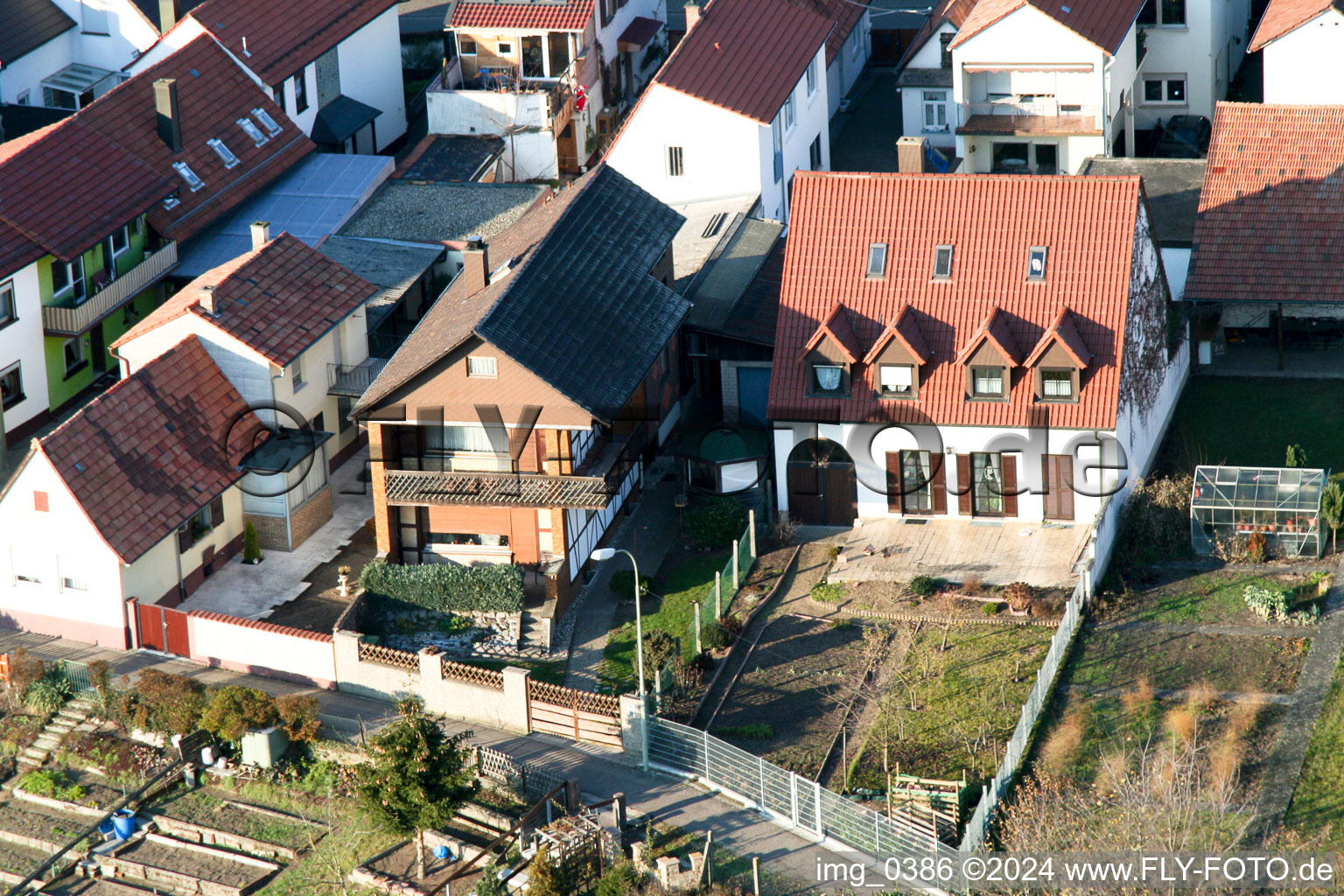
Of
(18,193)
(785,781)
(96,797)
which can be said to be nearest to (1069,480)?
(785,781)

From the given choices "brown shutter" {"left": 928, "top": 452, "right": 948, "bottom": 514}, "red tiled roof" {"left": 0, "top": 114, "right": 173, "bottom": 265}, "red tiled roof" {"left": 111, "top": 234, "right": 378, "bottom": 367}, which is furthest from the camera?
"red tiled roof" {"left": 0, "top": 114, "right": 173, "bottom": 265}

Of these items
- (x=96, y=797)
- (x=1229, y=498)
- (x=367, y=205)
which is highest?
(x=367, y=205)

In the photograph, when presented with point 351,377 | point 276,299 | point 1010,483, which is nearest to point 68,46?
point 276,299

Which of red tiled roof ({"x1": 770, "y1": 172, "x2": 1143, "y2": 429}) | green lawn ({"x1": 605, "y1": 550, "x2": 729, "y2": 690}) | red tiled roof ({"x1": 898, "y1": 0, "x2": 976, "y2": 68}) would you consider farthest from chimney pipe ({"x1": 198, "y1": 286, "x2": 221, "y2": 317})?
red tiled roof ({"x1": 898, "y1": 0, "x2": 976, "y2": 68})

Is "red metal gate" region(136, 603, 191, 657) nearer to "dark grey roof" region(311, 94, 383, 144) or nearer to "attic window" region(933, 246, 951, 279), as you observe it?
"attic window" region(933, 246, 951, 279)

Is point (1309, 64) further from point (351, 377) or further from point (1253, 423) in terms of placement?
point (351, 377)

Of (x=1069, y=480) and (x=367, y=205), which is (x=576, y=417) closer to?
(x=1069, y=480)
